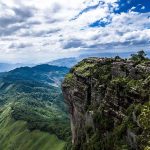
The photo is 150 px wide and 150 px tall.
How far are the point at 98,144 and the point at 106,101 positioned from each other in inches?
→ 553

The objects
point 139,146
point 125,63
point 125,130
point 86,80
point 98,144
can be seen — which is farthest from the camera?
point 86,80

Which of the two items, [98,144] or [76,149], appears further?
[76,149]

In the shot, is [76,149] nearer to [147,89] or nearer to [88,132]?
[88,132]

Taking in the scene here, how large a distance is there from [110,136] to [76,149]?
38317mm

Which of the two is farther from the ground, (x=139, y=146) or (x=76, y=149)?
(x=139, y=146)

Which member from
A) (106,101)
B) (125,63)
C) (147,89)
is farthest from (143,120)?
(125,63)

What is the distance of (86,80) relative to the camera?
138 m

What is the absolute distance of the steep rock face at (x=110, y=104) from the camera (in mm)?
87812

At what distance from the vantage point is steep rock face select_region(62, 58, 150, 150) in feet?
288

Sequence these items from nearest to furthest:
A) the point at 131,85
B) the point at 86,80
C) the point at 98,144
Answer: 1. the point at 131,85
2. the point at 98,144
3. the point at 86,80

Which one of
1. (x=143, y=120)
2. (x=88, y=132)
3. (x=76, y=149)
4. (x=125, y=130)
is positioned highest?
(x=143, y=120)

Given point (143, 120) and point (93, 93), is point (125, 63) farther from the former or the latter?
point (143, 120)

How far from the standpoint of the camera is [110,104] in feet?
357

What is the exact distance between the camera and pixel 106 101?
112 metres
